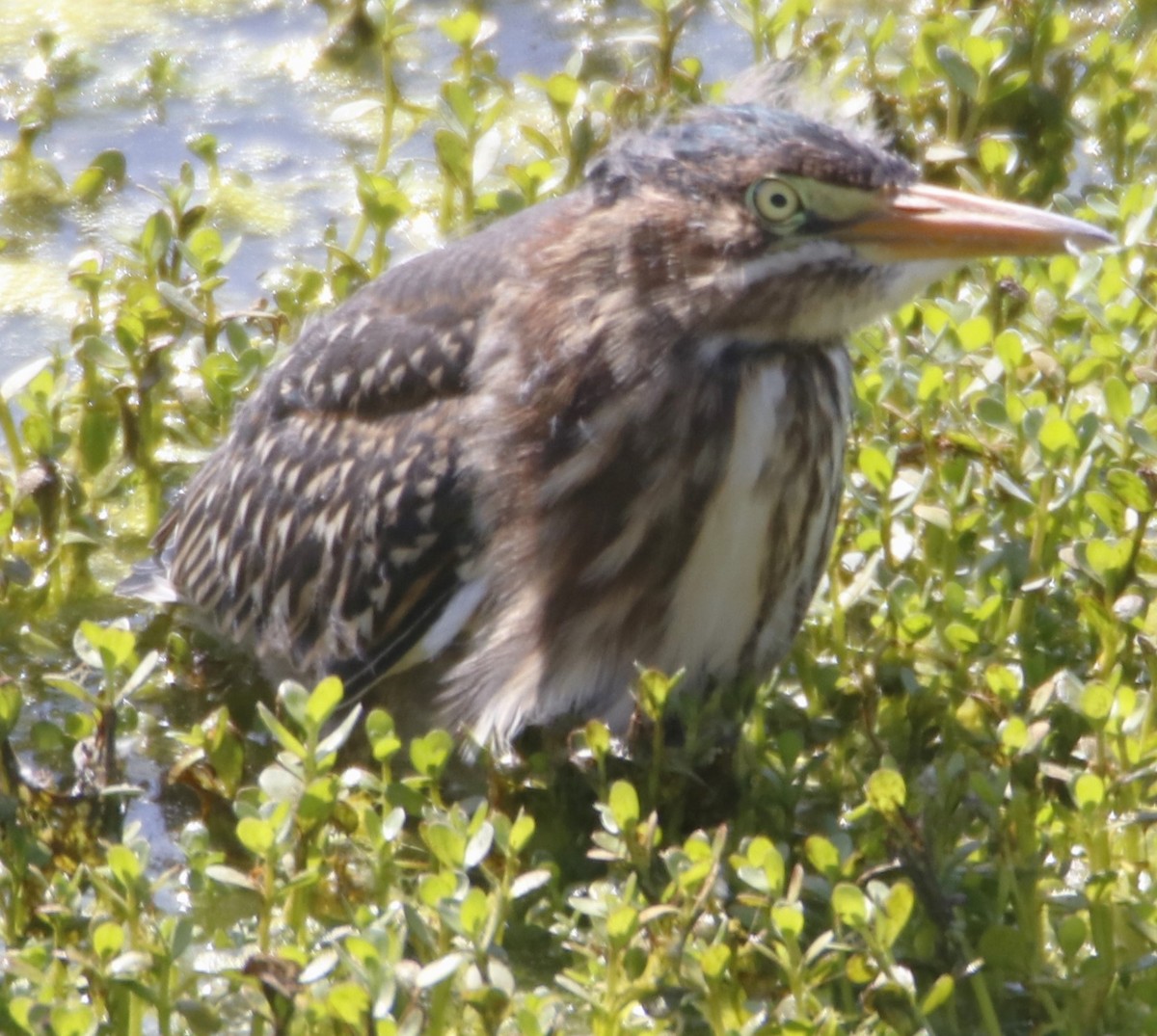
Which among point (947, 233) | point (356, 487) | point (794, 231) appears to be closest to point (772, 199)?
point (794, 231)

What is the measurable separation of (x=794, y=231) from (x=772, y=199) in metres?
0.06

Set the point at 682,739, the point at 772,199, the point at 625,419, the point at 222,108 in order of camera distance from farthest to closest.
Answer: the point at 222,108 → the point at 682,739 → the point at 625,419 → the point at 772,199

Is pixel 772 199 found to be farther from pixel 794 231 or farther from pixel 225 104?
pixel 225 104

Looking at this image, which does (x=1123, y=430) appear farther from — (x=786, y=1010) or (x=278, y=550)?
(x=278, y=550)

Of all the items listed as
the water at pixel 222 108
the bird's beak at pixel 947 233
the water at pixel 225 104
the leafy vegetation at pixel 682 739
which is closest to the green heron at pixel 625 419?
the bird's beak at pixel 947 233

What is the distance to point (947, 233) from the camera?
359 centimetres

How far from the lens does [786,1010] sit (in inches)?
122

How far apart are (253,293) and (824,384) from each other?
2066 millimetres

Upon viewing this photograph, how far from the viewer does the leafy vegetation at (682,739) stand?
10.2ft

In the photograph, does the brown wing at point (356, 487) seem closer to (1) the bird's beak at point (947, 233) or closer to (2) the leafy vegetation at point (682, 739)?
(2) the leafy vegetation at point (682, 739)

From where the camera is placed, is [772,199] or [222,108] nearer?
[772,199]

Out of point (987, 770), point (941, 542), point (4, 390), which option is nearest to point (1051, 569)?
point (941, 542)

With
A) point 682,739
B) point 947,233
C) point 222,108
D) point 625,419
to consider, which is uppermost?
point 947,233

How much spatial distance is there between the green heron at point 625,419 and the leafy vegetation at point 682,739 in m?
0.16
